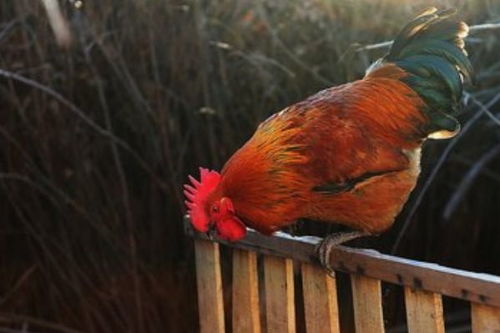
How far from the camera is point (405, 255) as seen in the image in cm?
308

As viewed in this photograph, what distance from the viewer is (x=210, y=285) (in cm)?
276

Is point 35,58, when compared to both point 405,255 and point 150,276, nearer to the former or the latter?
point 150,276

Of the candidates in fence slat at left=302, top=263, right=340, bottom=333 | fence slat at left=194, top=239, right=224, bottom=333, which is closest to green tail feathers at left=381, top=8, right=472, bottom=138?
fence slat at left=302, top=263, right=340, bottom=333

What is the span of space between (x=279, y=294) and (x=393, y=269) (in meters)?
0.48

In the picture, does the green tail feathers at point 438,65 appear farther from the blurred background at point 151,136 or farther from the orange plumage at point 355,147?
the blurred background at point 151,136

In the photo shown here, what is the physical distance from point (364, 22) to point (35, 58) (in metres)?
1.19

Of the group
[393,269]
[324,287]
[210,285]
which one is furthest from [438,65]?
[210,285]

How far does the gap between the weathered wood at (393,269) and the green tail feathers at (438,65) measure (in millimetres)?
346

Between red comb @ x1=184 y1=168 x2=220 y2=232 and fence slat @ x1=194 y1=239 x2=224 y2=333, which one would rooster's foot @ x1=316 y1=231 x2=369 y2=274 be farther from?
fence slat @ x1=194 y1=239 x2=224 y2=333

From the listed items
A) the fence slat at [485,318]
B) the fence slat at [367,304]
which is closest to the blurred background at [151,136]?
the fence slat at [367,304]

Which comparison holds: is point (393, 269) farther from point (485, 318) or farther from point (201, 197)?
point (201, 197)

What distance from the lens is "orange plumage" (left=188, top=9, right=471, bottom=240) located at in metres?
2.11

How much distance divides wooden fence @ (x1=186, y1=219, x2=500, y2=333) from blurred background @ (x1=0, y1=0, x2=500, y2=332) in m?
0.42

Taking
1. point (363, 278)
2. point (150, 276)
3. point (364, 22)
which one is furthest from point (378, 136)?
point (150, 276)
